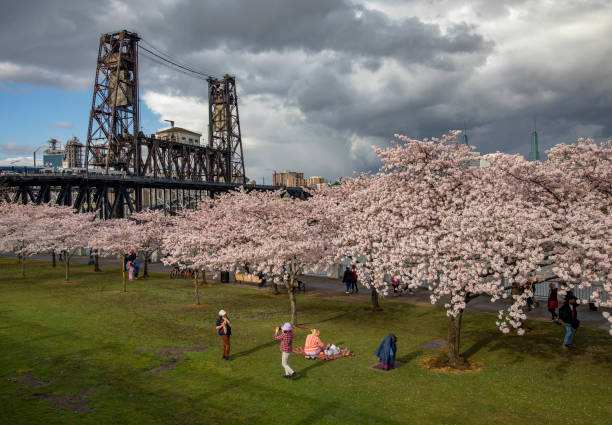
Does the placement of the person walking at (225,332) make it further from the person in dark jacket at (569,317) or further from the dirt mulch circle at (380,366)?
the person in dark jacket at (569,317)

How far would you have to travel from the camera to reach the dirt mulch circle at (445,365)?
1250cm

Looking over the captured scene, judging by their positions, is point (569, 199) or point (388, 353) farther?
point (569, 199)

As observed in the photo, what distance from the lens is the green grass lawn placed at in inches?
382

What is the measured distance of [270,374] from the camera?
1227 centimetres

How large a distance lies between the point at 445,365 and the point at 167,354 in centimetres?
890

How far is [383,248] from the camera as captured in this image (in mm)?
13430

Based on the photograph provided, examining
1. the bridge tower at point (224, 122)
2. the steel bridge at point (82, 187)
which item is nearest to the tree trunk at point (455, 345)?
the steel bridge at point (82, 187)

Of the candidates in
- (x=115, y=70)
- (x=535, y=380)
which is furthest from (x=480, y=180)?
(x=115, y=70)

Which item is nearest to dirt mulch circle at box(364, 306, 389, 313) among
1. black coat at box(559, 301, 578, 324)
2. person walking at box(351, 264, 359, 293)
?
person walking at box(351, 264, 359, 293)

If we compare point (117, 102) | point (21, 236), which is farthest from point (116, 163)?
point (21, 236)

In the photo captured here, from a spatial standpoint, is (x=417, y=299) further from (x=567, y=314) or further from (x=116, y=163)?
(x=116, y=163)

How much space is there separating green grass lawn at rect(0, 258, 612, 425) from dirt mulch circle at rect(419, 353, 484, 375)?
0.92 feet

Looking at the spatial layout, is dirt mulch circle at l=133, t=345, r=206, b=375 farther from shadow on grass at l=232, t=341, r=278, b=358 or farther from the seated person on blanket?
the seated person on blanket

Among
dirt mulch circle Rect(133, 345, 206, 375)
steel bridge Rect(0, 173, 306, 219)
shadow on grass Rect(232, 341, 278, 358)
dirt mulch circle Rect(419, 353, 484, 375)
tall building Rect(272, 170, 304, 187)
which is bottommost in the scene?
dirt mulch circle Rect(419, 353, 484, 375)
